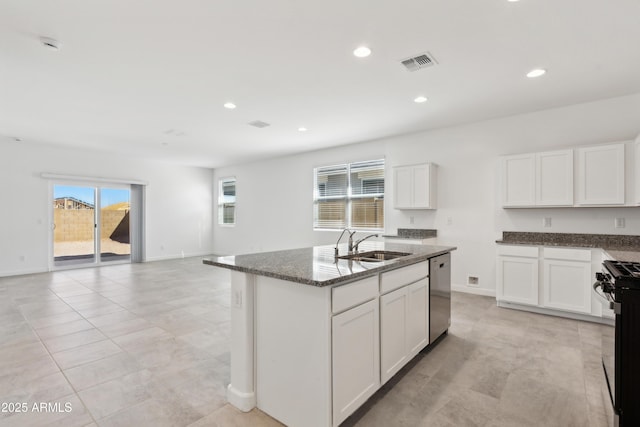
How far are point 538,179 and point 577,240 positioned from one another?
93 cm

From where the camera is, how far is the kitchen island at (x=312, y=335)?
1709mm

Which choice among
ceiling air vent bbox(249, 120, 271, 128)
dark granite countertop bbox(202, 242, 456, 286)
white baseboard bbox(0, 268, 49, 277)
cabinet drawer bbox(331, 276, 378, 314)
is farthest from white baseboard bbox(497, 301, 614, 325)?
white baseboard bbox(0, 268, 49, 277)

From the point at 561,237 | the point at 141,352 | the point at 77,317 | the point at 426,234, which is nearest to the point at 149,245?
the point at 77,317

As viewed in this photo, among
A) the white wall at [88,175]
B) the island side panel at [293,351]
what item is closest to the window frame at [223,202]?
the white wall at [88,175]

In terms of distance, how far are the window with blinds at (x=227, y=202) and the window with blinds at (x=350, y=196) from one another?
10.7 ft

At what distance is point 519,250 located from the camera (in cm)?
→ 404

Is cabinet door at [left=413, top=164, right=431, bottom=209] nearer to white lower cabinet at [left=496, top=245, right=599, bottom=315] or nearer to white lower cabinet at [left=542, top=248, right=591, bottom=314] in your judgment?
white lower cabinet at [left=496, top=245, right=599, bottom=315]

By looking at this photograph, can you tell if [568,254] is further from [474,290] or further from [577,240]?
[474,290]

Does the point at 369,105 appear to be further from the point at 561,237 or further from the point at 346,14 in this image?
the point at 561,237

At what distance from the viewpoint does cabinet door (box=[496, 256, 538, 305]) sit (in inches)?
155

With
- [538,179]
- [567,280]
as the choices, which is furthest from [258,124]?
[567,280]

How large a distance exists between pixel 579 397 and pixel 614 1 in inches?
108

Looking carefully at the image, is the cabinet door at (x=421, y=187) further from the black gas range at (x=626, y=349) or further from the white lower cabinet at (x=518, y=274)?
the black gas range at (x=626, y=349)

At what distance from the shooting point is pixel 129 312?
396 centimetres
